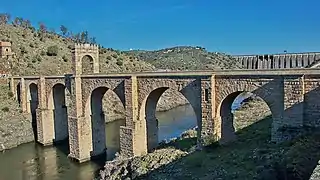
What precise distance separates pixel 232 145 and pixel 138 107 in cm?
601

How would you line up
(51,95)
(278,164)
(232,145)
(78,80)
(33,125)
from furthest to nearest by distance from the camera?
Answer: (33,125), (51,95), (78,80), (232,145), (278,164)

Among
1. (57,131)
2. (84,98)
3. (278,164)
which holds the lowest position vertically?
(57,131)

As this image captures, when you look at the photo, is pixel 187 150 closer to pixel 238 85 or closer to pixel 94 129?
pixel 238 85

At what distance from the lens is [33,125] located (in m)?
32.9

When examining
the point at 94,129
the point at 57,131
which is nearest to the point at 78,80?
the point at 94,129

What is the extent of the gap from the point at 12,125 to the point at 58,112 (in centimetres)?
471

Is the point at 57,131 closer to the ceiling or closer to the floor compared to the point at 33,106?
closer to the floor

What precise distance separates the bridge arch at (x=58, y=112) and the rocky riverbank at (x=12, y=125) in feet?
9.76

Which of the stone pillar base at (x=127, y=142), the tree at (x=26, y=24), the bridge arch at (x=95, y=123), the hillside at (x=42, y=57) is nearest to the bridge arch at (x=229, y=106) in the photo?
the stone pillar base at (x=127, y=142)

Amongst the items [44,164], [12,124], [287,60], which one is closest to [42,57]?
[12,124]

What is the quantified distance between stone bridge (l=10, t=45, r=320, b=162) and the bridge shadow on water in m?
0.31

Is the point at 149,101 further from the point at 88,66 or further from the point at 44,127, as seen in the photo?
the point at 88,66

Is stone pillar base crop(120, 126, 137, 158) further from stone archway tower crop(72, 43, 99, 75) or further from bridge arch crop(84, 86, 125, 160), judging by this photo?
stone archway tower crop(72, 43, 99, 75)

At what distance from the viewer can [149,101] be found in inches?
779
